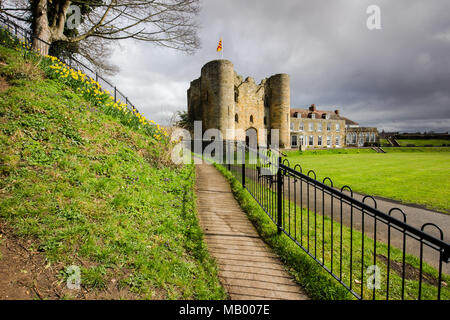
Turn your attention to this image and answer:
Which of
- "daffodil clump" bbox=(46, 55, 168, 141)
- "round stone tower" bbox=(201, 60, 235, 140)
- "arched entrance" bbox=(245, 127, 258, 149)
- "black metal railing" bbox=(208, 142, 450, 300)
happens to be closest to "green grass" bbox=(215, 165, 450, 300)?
"black metal railing" bbox=(208, 142, 450, 300)

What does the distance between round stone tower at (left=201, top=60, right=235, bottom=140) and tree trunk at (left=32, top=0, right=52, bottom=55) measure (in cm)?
1759

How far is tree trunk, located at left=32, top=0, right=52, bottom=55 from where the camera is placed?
26.8 feet

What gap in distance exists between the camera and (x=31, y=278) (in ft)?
6.58

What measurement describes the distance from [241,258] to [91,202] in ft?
8.10

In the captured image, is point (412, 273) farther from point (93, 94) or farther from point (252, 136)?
point (252, 136)

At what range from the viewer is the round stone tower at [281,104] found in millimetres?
29359

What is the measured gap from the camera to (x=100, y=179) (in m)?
3.80

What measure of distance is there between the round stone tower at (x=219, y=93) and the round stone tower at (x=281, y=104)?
26.3ft

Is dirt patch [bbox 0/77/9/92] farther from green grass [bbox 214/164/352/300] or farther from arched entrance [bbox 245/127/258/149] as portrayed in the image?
arched entrance [bbox 245/127/258/149]

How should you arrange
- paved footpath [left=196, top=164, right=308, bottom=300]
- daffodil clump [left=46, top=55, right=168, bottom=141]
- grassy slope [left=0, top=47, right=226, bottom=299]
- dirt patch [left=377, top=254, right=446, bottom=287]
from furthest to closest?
daffodil clump [left=46, top=55, right=168, bottom=141]
dirt patch [left=377, top=254, right=446, bottom=287]
paved footpath [left=196, top=164, right=308, bottom=300]
grassy slope [left=0, top=47, right=226, bottom=299]

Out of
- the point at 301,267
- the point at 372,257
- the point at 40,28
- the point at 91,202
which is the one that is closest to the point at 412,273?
the point at 372,257

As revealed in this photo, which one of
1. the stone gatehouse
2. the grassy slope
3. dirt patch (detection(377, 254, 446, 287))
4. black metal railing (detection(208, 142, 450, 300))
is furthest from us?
the stone gatehouse

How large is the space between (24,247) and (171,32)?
9792 mm
